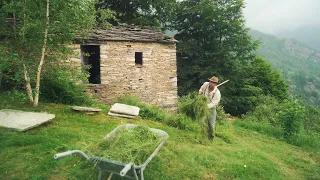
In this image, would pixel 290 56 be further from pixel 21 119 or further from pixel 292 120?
pixel 21 119

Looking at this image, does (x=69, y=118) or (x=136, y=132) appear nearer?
(x=136, y=132)

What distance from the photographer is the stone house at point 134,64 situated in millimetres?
10914

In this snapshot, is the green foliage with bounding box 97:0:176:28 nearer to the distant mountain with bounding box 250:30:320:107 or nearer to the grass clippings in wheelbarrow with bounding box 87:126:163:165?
the grass clippings in wheelbarrow with bounding box 87:126:163:165

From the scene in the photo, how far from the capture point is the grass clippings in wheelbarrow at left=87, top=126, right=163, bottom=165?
354 centimetres

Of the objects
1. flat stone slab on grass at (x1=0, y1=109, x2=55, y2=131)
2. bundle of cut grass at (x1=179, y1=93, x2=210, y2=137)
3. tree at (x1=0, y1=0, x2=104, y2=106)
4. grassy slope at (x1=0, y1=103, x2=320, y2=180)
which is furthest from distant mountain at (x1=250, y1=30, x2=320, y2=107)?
flat stone slab on grass at (x1=0, y1=109, x2=55, y2=131)

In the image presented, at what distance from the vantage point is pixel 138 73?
1138cm

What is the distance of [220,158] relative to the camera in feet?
18.5

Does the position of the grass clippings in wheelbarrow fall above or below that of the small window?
below

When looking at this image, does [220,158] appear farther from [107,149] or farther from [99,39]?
[99,39]

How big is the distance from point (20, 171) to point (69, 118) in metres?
2.93

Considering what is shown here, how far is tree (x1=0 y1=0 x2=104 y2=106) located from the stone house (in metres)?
2.86

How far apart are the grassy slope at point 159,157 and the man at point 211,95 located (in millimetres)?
461

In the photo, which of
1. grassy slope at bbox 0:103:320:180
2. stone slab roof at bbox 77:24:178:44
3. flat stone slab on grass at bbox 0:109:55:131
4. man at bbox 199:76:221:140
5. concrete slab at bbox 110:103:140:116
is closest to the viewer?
grassy slope at bbox 0:103:320:180

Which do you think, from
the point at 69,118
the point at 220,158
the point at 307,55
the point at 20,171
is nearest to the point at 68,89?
the point at 69,118
